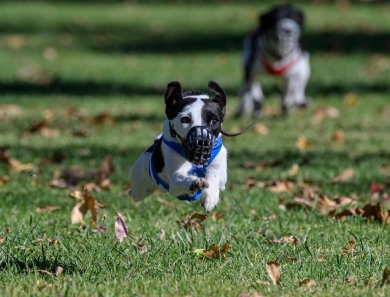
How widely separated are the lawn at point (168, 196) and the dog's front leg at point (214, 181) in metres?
0.33

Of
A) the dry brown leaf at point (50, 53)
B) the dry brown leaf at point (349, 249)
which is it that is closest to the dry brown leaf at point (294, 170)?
the dry brown leaf at point (349, 249)

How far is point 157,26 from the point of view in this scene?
2161 centimetres

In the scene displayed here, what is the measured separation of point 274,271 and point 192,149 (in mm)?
683

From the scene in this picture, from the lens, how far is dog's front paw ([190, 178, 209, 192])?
4.52m

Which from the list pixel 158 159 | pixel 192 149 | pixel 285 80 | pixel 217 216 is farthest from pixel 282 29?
pixel 192 149

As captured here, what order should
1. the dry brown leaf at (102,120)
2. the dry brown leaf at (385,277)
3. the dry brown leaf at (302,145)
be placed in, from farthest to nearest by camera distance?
the dry brown leaf at (102,120)
the dry brown leaf at (302,145)
the dry brown leaf at (385,277)

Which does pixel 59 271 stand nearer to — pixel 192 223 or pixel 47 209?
pixel 192 223

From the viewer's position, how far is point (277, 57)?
38.5 feet

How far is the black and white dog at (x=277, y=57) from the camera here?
11.5m

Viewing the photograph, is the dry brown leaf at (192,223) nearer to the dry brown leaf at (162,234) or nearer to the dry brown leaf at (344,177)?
the dry brown leaf at (162,234)

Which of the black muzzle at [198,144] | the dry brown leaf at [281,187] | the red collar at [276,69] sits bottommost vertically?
the dry brown leaf at [281,187]

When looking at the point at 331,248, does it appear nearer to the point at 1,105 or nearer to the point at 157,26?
the point at 1,105

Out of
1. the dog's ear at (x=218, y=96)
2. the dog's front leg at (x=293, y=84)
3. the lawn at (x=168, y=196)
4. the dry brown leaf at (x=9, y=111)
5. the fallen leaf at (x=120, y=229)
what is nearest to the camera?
the lawn at (x=168, y=196)

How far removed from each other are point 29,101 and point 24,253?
332 inches
